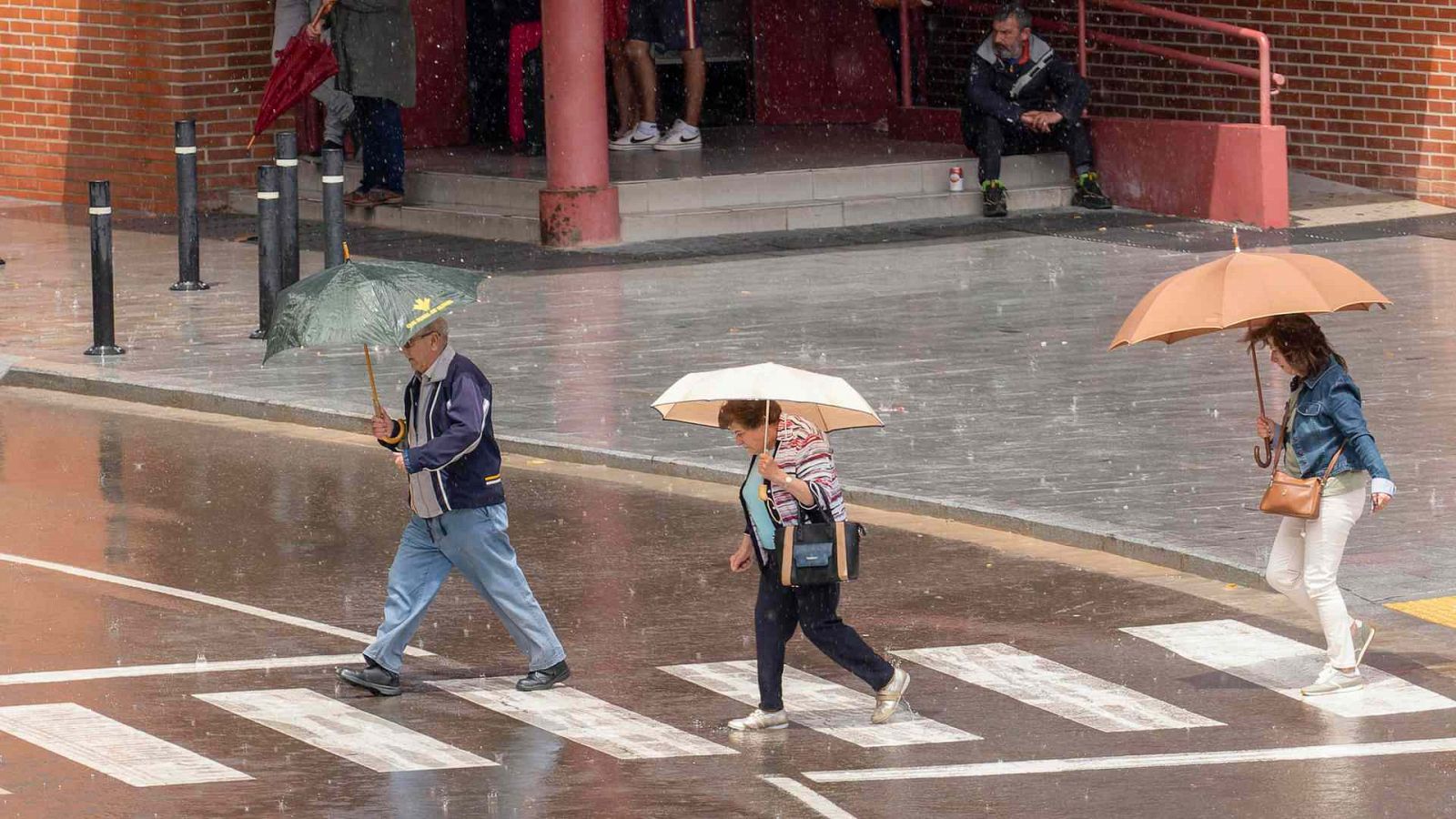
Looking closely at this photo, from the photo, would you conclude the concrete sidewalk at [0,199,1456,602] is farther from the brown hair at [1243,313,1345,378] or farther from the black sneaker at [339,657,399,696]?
the black sneaker at [339,657,399,696]

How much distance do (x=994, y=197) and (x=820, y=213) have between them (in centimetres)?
150

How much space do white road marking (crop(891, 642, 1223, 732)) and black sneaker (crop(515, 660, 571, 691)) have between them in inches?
51.0

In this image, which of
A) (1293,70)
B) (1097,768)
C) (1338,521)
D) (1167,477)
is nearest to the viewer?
(1097,768)

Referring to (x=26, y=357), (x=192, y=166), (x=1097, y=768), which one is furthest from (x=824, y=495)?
(x=192, y=166)

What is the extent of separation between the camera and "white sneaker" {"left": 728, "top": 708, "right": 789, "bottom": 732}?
28.0 feet

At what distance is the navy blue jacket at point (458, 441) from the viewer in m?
8.91

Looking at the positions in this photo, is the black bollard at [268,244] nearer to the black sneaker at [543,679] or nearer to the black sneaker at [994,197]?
the black sneaker at [994,197]

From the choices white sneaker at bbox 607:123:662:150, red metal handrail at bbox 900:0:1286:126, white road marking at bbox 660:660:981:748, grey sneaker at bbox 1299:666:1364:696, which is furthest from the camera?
white sneaker at bbox 607:123:662:150

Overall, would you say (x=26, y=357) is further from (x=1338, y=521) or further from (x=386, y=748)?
(x=1338, y=521)

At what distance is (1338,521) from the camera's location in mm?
9016

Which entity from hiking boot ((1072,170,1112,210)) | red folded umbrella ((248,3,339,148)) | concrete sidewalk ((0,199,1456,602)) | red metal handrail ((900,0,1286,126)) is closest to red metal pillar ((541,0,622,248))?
concrete sidewalk ((0,199,1456,602))

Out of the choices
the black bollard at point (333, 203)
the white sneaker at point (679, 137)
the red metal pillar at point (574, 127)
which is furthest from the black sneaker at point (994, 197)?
the black bollard at point (333, 203)

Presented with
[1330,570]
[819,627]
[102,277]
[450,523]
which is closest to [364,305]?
[450,523]

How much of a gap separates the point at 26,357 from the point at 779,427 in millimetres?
9132
